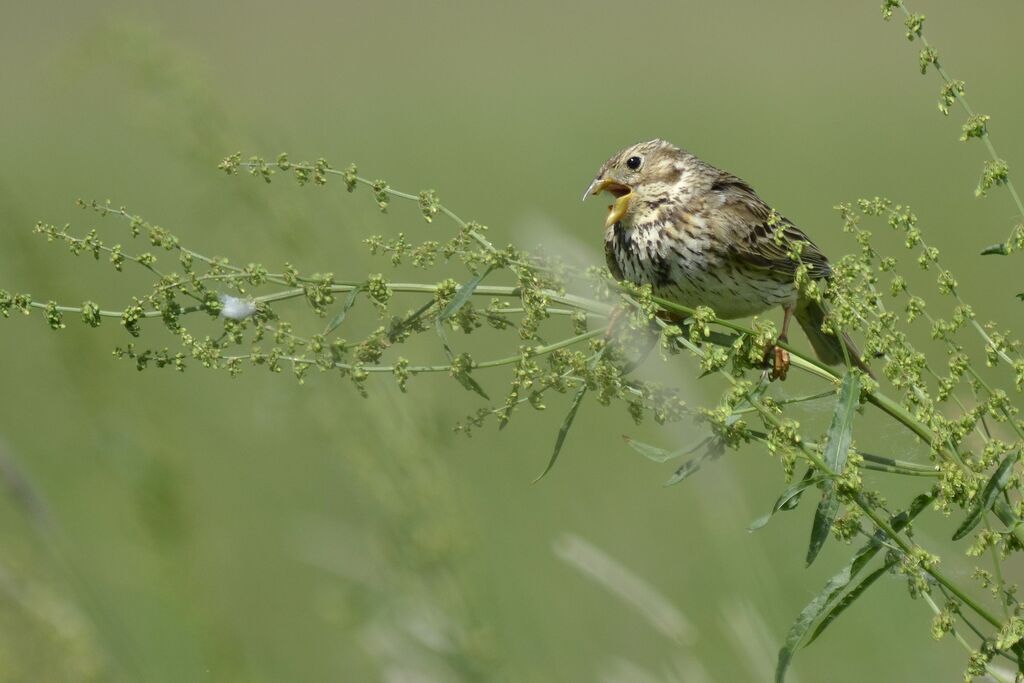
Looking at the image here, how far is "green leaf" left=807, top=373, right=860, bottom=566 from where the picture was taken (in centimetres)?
207

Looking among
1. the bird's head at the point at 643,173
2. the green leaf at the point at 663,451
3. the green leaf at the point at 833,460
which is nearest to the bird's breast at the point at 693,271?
the bird's head at the point at 643,173

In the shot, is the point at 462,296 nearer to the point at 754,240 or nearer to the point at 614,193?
the point at 754,240

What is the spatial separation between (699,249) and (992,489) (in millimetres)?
2318

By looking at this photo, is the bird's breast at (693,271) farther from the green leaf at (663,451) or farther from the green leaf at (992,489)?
the green leaf at (992,489)

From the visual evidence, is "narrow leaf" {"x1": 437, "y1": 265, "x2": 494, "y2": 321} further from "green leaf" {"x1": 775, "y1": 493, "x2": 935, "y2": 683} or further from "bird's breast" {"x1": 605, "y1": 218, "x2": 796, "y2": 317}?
"bird's breast" {"x1": 605, "y1": 218, "x2": 796, "y2": 317}

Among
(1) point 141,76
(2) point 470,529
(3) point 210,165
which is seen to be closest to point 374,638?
(2) point 470,529

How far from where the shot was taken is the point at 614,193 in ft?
15.8

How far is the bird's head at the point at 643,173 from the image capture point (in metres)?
4.59

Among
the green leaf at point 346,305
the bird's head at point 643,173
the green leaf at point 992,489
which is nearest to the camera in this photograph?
the green leaf at point 992,489

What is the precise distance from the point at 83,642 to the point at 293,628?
19.2ft

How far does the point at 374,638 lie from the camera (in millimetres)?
3721

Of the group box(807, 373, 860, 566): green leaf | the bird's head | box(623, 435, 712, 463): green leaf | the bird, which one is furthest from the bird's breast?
box(807, 373, 860, 566): green leaf

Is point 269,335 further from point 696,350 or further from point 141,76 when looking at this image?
point 141,76

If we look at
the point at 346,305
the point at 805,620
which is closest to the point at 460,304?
the point at 346,305
